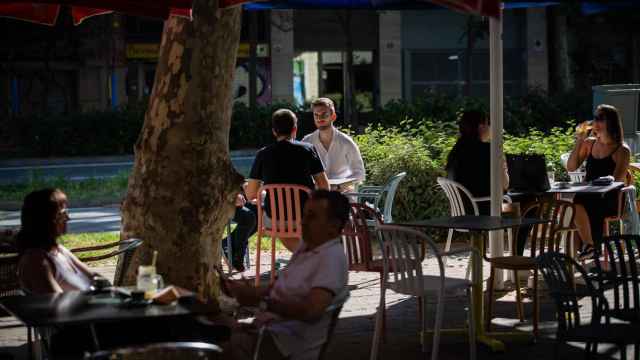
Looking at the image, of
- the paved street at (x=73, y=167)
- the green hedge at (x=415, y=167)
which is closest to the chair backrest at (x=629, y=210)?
the green hedge at (x=415, y=167)

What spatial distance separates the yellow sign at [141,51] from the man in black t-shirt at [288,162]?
29.0 m

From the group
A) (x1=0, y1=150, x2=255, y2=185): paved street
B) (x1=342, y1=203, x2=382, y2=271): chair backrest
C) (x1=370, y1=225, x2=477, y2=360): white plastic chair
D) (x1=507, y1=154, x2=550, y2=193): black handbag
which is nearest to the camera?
(x1=370, y1=225, x2=477, y2=360): white plastic chair

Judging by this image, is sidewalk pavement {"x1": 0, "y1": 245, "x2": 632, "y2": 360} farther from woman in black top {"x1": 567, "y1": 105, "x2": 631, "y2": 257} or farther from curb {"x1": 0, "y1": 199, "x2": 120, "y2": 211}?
curb {"x1": 0, "y1": 199, "x2": 120, "y2": 211}

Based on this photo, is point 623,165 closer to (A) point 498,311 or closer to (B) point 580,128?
(B) point 580,128

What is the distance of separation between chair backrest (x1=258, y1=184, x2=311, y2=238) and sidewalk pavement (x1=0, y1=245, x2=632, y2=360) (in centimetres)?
79

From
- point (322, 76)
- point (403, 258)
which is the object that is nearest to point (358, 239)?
point (403, 258)

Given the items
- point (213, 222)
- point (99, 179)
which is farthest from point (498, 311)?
point (99, 179)

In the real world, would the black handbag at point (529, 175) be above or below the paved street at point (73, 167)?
above

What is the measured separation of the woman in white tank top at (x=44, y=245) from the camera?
17.5ft

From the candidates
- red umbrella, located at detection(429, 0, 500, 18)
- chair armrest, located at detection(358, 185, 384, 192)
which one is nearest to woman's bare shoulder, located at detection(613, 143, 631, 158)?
chair armrest, located at detection(358, 185, 384, 192)

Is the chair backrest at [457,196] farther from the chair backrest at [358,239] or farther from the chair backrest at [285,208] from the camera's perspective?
the chair backrest at [358,239]

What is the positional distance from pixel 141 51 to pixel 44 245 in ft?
107

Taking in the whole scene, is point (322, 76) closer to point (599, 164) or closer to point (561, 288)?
point (599, 164)

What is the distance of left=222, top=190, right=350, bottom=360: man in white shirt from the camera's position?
4.83m
